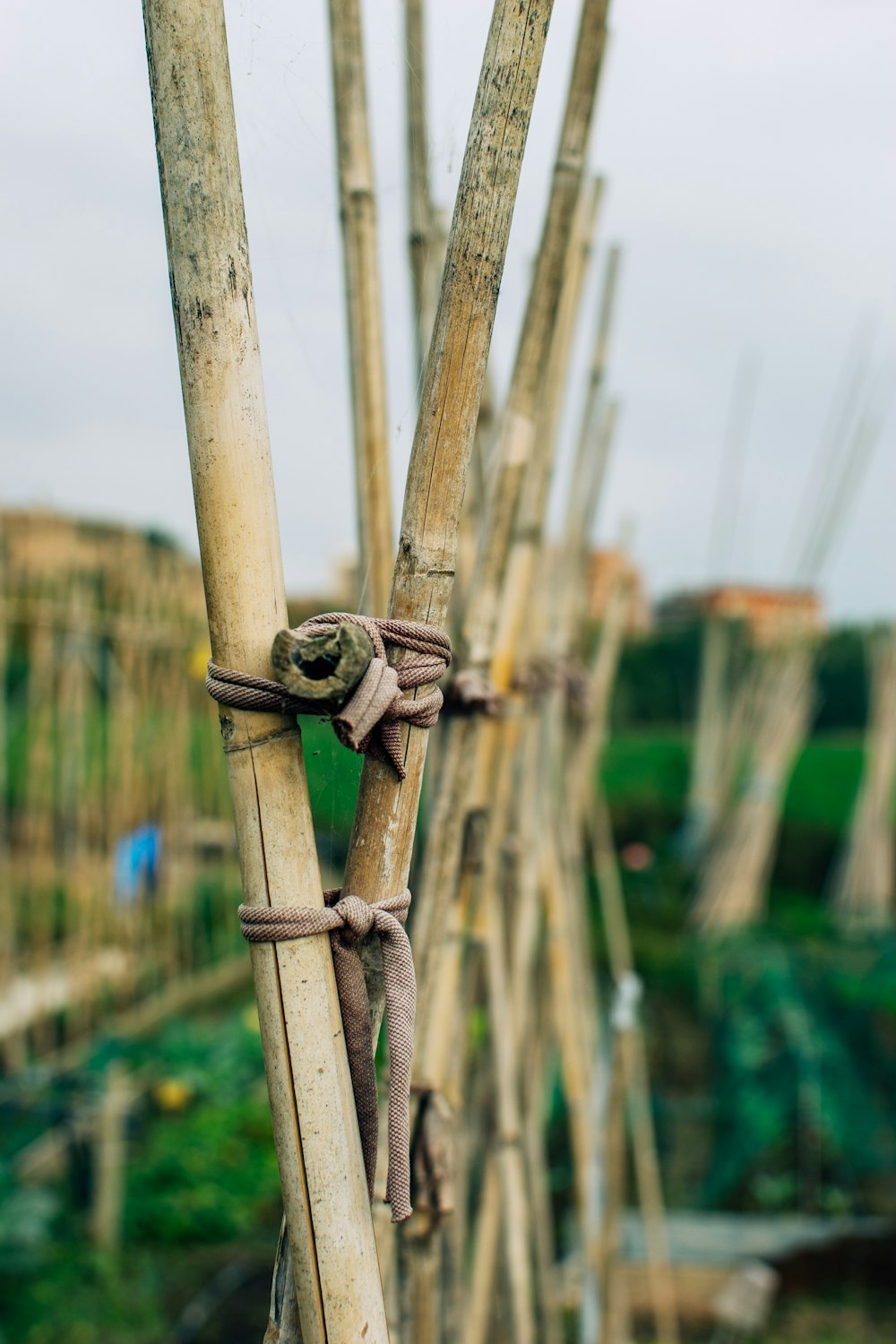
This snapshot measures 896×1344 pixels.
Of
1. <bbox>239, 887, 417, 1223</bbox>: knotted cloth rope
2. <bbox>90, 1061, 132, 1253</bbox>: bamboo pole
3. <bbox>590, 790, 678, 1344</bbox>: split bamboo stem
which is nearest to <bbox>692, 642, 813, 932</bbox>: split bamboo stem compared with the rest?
<bbox>590, 790, 678, 1344</bbox>: split bamboo stem

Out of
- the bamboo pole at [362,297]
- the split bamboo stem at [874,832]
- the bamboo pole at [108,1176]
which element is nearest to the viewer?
the bamboo pole at [362,297]

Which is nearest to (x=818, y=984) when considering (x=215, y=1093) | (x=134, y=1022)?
(x=215, y=1093)

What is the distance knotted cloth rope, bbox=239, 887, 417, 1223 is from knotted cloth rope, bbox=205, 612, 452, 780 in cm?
11

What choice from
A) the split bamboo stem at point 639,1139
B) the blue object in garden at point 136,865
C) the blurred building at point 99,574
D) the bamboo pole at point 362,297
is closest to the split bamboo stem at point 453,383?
the bamboo pole at point 362,297

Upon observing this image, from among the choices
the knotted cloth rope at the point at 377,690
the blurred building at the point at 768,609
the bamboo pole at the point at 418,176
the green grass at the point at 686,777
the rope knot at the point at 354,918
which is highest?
the bamboo pole at the point at 418,176

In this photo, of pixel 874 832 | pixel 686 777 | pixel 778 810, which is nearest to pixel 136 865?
pixel 778 810

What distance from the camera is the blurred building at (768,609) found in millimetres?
6031

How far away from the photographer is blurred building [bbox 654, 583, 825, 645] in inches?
237

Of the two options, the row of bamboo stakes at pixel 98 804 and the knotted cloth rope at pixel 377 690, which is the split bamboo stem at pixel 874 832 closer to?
the row of bamboo stakes at pixel 98 804

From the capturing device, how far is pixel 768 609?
23.8 ft

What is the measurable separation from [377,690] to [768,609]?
22.5 ft

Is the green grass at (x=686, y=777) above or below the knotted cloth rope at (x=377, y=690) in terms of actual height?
below

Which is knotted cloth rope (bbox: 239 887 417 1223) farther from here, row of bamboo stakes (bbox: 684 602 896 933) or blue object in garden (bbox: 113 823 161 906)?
row of bamboo stakes (bbox: 684 602 896 933)

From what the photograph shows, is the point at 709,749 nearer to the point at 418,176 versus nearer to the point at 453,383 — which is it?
the point at 418,176
